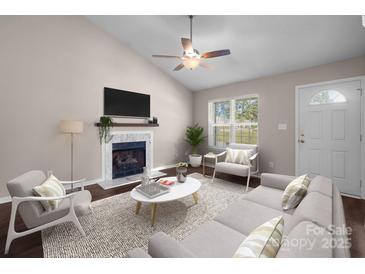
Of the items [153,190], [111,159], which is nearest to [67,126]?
[111,159]

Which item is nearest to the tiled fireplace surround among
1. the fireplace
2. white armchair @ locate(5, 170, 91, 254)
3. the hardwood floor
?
the fireplace

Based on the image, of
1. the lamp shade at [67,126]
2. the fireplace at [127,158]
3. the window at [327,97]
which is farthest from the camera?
the fireplace at [127,158]

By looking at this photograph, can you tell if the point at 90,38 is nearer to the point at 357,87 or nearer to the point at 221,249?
the point at 221,249

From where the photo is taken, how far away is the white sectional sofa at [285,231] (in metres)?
0.71

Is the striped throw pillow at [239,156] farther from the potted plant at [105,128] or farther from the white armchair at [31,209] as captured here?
the white armchair at [31,209]

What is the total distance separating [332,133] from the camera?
119 inches

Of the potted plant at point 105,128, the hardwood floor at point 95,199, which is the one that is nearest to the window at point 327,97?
the hardwood floor at point 95,199

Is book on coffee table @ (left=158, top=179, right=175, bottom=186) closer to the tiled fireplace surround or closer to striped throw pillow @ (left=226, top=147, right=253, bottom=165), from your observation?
the tiled fireplace surround

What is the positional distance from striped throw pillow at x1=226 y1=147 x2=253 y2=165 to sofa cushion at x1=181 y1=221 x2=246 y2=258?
2369 millimetres

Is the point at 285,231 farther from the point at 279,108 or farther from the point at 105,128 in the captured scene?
the point at 105,128

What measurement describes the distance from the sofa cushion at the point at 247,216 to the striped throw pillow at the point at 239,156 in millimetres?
1867

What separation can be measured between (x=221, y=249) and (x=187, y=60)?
7.75 ft
